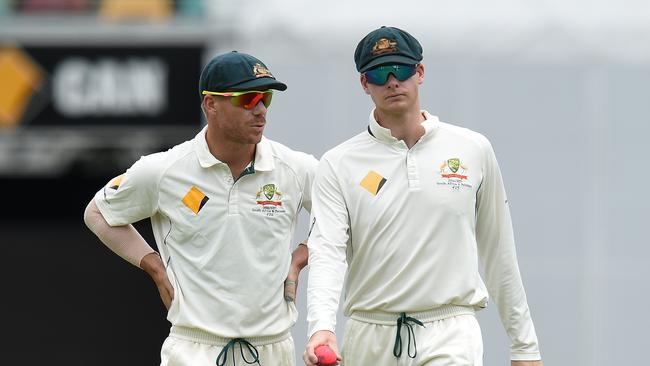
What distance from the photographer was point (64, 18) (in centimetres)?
1262

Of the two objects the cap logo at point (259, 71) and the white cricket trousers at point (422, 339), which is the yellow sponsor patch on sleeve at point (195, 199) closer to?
the cap logo at point (259, 71)

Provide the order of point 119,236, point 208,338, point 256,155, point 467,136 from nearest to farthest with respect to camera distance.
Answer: point 467,136, point 208,338, point 256,155, point 119,236

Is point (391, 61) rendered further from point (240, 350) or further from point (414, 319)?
point (240, 350)

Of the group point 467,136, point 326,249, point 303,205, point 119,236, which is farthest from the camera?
point 119,236

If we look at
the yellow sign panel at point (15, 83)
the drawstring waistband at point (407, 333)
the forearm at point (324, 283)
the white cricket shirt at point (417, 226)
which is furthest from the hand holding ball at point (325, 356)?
the yellow sign panel at point (15, 83)

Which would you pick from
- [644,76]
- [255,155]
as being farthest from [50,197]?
[255,155]

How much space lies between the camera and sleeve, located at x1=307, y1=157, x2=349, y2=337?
600 cm

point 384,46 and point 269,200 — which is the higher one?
point 384,46

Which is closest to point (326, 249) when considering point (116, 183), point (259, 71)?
point (259, 71)

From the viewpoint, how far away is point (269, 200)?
6.57 meters

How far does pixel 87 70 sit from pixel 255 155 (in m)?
6.28

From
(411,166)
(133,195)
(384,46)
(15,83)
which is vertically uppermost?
(15,83)

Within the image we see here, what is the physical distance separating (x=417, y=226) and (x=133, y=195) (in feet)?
4.11

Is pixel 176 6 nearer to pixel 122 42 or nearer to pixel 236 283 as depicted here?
pixel 122 42
